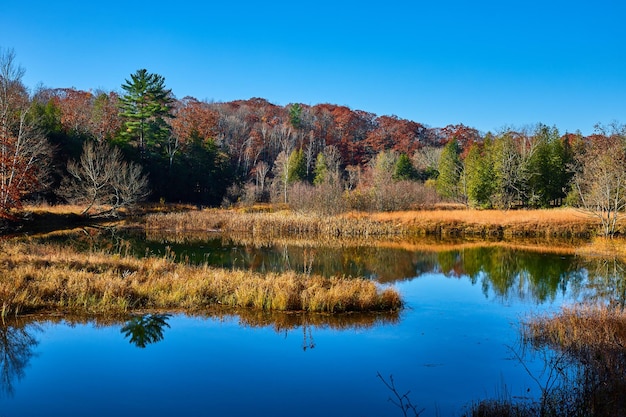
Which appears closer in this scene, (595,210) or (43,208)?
(595,210)

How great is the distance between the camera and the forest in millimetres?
32719

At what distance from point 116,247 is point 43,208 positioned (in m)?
14.8

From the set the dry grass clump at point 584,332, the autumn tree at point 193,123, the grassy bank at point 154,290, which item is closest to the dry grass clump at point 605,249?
the dry grass clump at point 584,332

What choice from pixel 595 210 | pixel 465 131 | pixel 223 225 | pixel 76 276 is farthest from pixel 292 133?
pixel 76 276

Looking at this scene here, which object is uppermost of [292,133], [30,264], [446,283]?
[292,133]

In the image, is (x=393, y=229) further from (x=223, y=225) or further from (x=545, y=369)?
(x=545, y=369)

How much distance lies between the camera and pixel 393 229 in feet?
105

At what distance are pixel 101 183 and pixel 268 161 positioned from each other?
33022 millimetres

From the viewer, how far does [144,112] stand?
47281 millimetres

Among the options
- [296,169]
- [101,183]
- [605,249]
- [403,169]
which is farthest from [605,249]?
[296,169]

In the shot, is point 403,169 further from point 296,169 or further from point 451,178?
point 296,169

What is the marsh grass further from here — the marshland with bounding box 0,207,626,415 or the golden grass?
the golden grass

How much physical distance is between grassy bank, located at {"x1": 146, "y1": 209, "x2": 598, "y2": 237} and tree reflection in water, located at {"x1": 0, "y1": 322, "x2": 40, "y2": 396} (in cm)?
2113

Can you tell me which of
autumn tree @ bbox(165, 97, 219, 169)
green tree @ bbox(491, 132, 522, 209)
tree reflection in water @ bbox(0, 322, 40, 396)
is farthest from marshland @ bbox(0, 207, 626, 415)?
autumn tree @ bbox(165, 97, 219, 169)
